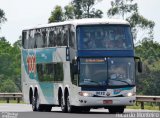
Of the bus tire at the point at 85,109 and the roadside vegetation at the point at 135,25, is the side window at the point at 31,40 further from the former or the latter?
the roadside vegetation at the point at 135,25

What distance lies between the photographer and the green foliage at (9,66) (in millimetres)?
153375

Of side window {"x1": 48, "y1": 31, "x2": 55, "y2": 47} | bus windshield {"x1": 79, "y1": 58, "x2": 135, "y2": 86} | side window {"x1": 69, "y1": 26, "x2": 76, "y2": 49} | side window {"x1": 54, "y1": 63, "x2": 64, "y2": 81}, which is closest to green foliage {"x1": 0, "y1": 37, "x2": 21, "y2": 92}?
side window {"x1": 48, "y1": 31, "x2": 55, "y2": 47}

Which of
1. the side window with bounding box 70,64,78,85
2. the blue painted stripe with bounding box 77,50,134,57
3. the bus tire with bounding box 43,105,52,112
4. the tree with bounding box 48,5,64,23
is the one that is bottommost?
the bus tire with bounding box 43,105,52,112

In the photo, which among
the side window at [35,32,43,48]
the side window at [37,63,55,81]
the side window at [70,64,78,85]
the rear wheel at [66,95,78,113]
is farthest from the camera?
the side window at [35,32,43,48]

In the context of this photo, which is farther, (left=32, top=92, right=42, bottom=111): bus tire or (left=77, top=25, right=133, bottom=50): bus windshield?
(left=32, top=92, right=42, bottom=111): bus tire

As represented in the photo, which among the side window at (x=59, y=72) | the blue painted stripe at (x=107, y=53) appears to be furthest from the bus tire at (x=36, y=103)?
the blue painted stripe at (x=107, y=53)

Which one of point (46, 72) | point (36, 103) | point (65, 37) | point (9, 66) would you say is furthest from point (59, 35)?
point (9, 66)

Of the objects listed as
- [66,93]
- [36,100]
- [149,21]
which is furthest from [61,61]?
[149,21]

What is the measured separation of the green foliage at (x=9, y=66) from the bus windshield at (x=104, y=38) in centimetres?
11044

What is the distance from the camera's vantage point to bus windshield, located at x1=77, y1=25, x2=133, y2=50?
3700 cm

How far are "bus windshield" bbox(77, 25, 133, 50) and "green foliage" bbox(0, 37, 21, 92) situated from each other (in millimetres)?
110436

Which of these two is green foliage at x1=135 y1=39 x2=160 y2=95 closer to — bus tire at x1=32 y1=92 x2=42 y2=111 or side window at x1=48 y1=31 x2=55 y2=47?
bus tire at x1=32 y1=92 x2=42 y2=111

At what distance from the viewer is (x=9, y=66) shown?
168875mm

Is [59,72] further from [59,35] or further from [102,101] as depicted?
[102,101]
